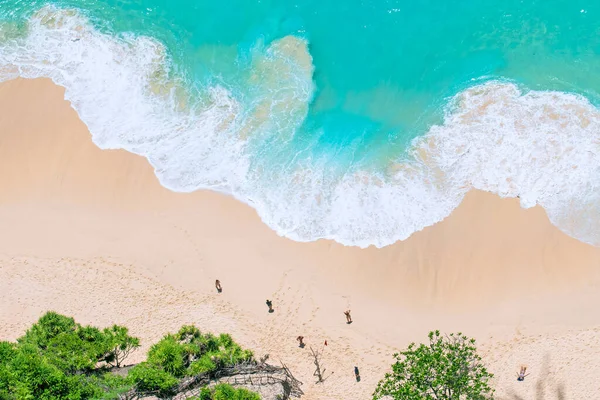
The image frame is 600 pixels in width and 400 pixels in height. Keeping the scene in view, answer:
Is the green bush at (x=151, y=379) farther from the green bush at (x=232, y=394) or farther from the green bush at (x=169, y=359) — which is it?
the green bush at (x=232, y=394)

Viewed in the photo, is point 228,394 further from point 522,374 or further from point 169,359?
point 522,374

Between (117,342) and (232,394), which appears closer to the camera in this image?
(232,394)

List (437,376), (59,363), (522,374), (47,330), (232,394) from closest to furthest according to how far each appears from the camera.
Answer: (232,394) < (437,376) < (59,363) < (47,330) < (522,374)

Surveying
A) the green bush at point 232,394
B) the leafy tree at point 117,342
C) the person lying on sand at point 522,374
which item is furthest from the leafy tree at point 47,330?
the person lying on sand at point 522,374

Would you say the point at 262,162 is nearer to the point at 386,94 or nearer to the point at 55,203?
the point at 386,94

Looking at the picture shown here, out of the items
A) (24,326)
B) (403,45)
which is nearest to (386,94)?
(403,45)

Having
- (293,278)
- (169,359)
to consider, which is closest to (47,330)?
(169,359)
